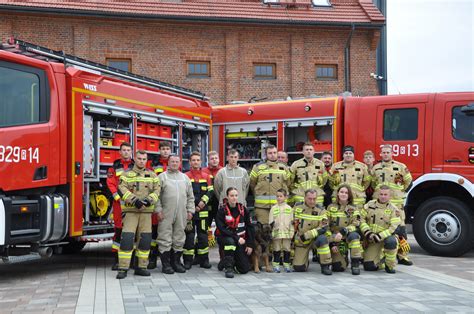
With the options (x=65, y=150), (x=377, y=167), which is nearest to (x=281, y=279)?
(x=377, y=167)

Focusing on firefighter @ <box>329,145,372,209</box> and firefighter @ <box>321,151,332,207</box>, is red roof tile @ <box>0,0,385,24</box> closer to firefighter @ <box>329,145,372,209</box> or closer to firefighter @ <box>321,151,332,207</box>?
firefighter @ <box>321,151,332,207</box>

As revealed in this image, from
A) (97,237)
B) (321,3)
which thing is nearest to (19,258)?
(97,237)

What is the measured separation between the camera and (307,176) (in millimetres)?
9266

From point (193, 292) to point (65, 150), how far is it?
8.96 ft

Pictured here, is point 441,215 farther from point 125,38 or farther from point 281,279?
point 125,38

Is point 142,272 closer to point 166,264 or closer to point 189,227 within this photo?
point 166,264

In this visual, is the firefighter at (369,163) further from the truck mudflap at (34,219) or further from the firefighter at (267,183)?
the truck mudflap at (34,219)

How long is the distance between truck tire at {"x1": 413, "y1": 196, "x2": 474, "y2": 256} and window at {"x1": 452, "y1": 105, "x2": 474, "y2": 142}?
103cm

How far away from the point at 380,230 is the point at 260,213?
5.82ft

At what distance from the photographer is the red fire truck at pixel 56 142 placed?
24.5 feet

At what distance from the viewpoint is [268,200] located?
902cm

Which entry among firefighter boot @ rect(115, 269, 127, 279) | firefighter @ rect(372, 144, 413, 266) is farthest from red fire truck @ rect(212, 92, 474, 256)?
firefighter boot @ rect(115, 269, 127, 279)

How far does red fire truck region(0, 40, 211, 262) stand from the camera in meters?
→ 7.47

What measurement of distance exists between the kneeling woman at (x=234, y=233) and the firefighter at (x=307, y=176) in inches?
43.3
